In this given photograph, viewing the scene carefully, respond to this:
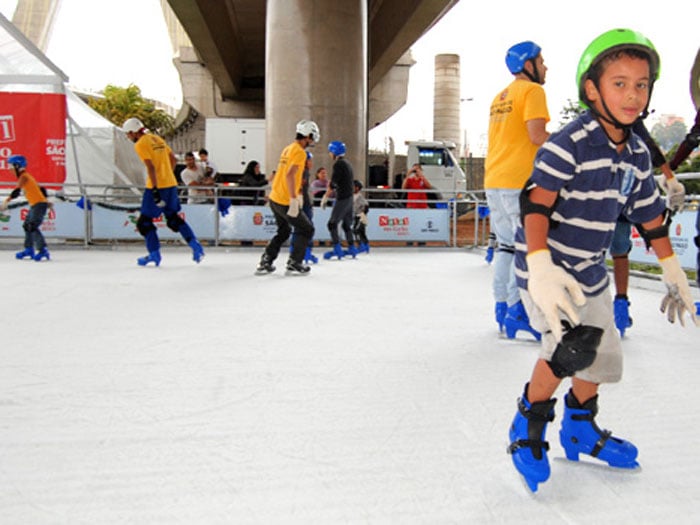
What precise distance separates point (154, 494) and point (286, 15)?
12536mm

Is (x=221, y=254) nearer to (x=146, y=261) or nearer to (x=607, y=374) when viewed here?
(x=146, y=261)

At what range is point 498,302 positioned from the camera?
13.7ft

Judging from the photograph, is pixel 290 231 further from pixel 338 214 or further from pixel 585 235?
pixel 585 235

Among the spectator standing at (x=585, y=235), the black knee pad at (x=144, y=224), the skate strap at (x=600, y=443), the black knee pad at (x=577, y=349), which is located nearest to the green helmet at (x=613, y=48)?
the spectator standing at (x=585, y=235)

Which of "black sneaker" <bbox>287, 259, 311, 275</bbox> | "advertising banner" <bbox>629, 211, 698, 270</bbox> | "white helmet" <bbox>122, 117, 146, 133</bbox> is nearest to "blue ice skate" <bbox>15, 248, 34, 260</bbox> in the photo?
"white helmet" <bbox>122, 117, 146, 133</bbox>

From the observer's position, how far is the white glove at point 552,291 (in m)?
1.66

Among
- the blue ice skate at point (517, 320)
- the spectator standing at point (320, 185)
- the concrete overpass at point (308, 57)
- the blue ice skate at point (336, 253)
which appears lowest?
the blue ice skate at point (336, 253)

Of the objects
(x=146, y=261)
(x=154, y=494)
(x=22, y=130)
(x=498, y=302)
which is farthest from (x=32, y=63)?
(x=154, y=494)

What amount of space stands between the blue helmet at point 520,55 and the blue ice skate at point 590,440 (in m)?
2.41

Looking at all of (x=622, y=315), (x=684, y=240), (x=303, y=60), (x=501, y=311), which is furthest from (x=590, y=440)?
(x=303, y=60)

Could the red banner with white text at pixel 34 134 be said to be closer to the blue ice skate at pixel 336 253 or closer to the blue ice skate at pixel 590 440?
the blue ice skate at pixel 336 253

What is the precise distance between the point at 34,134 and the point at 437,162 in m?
12.6

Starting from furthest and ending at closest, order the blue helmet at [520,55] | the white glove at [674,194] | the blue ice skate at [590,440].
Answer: the blue helmet at [520,55] → the white glove at [674,194] → the blue ice skate at [590,440]

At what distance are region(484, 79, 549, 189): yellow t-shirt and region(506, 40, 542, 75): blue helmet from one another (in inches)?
3.2
